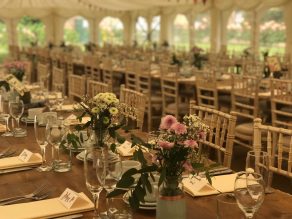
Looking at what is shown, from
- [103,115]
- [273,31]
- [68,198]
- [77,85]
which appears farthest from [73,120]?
[273,31]

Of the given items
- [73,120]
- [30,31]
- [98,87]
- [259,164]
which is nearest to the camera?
[259,164]

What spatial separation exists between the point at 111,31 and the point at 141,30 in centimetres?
124

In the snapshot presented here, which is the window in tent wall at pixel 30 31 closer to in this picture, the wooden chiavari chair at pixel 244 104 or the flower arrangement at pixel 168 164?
the wooden chiavari chair at pixel 244 104

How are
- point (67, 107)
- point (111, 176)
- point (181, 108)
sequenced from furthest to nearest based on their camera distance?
point (181, 108) → point (67, 107) → point (111, 176)

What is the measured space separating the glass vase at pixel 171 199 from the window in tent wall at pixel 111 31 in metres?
16.2

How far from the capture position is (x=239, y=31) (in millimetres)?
13039

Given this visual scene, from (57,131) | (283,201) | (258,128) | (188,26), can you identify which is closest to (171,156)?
(283,201)

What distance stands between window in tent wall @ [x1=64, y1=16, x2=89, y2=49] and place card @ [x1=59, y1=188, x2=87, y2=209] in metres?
15.7

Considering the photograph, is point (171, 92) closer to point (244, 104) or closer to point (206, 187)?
point (244, 104)

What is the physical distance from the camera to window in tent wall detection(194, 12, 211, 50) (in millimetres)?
14133

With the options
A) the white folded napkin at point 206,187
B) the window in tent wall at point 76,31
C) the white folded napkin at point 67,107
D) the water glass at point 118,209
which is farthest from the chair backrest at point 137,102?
the window in tent wall at point 76,31

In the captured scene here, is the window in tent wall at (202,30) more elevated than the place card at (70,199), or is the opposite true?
the window in tent wall at (202,30)

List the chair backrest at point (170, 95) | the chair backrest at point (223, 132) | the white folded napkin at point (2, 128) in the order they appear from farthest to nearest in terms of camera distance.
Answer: the chair backrest at point (170, 95)
the white folded napkin at point (2, 128)
the chair backrest at point (223, 132)

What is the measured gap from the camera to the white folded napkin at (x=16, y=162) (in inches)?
99.3
